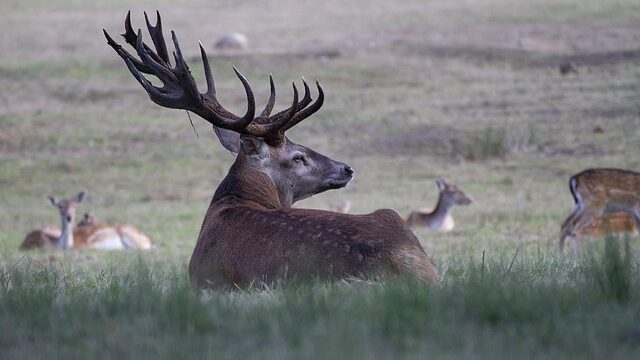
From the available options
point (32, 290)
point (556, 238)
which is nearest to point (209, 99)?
point (32, 290)

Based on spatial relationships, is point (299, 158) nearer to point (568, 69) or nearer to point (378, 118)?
point (378, 118)

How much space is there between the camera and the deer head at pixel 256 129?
8602 mm

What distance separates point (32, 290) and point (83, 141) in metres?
24.2

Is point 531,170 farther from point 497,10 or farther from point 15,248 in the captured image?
point 497,10

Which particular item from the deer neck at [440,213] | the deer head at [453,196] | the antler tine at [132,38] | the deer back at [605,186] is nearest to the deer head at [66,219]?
the deer neck at [440,213]

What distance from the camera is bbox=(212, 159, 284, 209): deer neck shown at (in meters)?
8.29

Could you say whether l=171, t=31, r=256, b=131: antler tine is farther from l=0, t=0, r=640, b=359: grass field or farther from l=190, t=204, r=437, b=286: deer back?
l=190, t=204, r=437, b=286: deer back

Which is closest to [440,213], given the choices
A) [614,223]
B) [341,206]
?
[341,206]

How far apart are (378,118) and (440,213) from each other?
35.9 feet

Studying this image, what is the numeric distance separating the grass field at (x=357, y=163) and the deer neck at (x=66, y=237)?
2.78 feet

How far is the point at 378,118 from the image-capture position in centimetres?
3070

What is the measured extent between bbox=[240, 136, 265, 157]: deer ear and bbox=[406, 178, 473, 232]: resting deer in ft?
32.4

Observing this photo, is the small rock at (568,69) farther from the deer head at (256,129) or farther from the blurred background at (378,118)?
the deer head at (256,129)

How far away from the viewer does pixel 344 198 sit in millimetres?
22172
